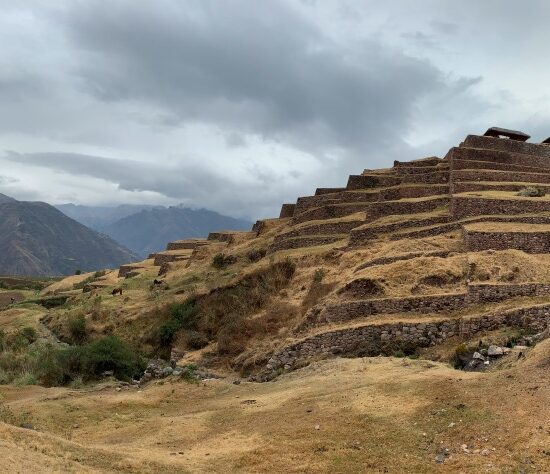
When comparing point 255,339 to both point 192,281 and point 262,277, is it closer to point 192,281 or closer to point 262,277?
point 262,277

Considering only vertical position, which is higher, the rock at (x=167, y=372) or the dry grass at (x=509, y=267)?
the dry grass at (x=509, y=267)

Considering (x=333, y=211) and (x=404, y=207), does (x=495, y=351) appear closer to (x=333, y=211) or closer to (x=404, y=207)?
(x=404, y=207)

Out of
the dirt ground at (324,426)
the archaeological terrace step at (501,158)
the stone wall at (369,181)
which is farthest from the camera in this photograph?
the stone wall at (369,181)

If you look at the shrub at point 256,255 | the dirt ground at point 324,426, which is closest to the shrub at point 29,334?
the shrub at point 256,255

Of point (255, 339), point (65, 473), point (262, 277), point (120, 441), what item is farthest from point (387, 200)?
point (65, 473)

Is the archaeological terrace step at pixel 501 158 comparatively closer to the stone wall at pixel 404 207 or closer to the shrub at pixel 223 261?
the stone wall at pixel 404 207

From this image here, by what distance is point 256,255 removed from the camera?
3925 centimetres

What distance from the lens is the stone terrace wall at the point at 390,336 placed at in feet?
64.5

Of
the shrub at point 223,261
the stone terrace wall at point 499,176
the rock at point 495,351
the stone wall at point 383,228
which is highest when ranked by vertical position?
the stone terrace wall at point 499,176

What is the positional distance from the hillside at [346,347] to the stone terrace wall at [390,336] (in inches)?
2.3

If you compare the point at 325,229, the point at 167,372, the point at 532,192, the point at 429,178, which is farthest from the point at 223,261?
the point at 532,192

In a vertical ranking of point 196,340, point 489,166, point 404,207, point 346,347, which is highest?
point 489,166

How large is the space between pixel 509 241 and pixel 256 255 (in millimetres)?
19157

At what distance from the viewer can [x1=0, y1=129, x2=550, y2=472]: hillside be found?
38.3ft
